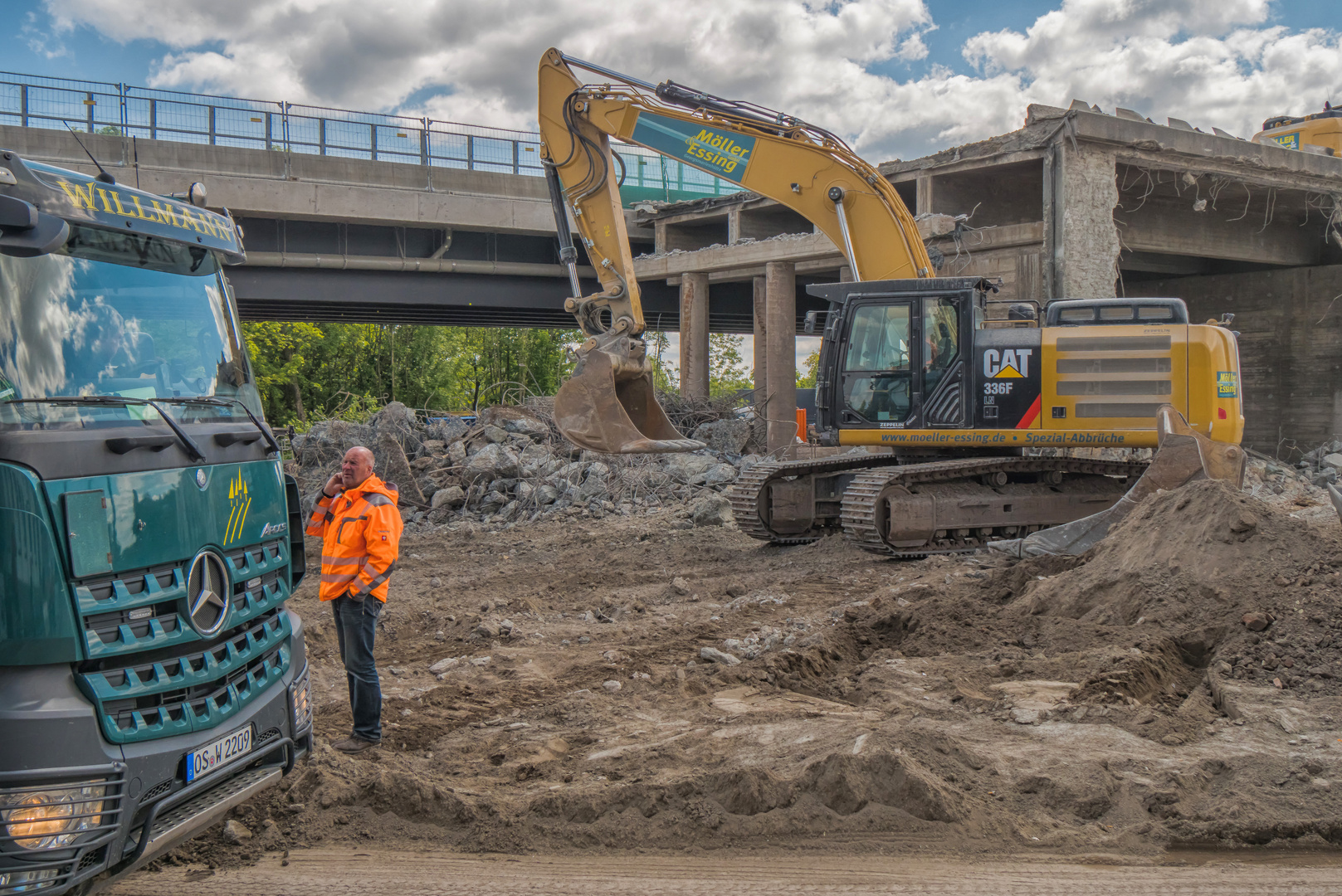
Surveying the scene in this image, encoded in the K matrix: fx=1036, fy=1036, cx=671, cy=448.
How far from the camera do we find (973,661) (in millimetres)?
6844

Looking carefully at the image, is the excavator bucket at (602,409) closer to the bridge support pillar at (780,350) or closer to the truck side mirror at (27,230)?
the truck side mirror at (27,230)

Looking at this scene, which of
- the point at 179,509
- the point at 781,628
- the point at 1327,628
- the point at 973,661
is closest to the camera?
the point at 179,509

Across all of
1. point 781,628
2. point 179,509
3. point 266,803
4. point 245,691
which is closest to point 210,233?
point 179,509

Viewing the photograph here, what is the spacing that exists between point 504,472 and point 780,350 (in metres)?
6.10

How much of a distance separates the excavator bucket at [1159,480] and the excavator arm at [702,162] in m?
3.01

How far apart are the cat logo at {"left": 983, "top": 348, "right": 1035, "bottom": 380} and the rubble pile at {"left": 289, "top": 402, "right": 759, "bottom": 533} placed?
441 cm

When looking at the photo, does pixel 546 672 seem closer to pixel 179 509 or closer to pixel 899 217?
pixel 179 509

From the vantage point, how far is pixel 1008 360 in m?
10.7

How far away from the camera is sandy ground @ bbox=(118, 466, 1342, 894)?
4176 mm

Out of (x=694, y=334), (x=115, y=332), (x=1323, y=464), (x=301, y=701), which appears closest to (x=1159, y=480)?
(x=301, y=701)

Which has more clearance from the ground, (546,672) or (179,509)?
(179,509)

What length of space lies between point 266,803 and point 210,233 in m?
2.55

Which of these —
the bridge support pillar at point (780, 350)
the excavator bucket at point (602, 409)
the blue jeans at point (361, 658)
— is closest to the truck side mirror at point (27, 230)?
the blue jeans at point (361, 658)

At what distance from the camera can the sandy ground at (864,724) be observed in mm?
4176
